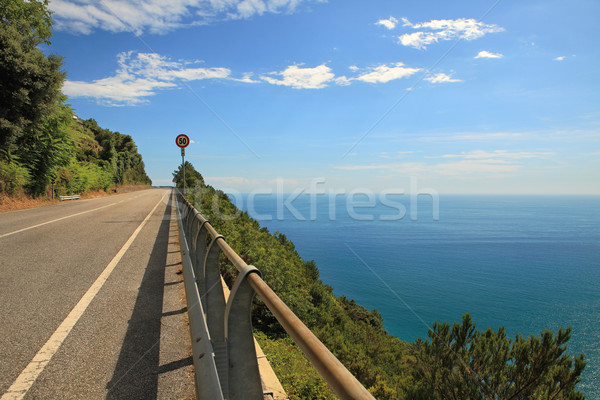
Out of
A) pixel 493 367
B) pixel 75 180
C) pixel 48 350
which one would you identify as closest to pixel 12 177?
pixel 75 180

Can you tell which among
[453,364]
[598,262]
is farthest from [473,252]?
[453,364]

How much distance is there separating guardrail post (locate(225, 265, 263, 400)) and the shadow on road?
144cm

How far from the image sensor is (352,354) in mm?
10734

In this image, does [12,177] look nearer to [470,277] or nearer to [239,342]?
[239,342]

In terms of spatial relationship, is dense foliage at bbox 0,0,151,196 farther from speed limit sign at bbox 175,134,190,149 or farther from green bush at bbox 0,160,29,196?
speed limit sign at bbox 175,134,190,149

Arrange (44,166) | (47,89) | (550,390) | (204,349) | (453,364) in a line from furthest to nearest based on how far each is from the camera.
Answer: (44,166), (47,89), (453,364), (550,390), (204,349)

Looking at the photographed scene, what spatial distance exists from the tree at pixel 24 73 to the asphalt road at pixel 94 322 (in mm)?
13590

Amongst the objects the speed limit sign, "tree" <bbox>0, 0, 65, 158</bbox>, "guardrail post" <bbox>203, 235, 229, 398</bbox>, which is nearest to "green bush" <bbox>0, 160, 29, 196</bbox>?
"tree" <bbox>0, 0, 65, 158</bbox>

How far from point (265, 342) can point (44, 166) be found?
78.1ft

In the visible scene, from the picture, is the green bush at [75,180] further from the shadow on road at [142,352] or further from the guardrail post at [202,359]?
the guardrail post at [202,359]

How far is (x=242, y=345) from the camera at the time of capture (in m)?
1.58

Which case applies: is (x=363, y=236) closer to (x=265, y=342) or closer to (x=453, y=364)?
(x=453, y=364)

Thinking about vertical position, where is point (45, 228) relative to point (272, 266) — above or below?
above

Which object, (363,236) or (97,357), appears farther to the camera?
(363,236)
